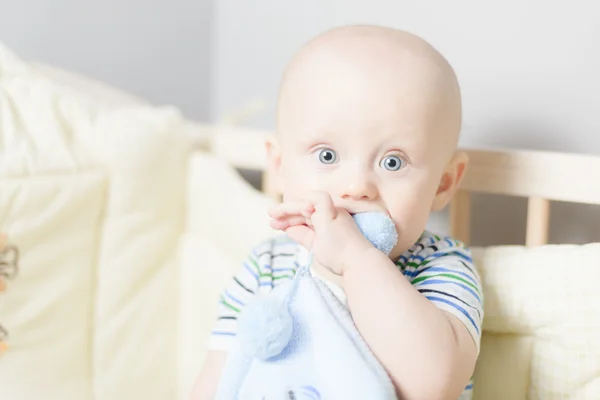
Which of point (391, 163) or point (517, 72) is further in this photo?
point (517, 72)

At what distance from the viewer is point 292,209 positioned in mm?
797

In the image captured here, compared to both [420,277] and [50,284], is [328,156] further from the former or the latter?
[50,284]

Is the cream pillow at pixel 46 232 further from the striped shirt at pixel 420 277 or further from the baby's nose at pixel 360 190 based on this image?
the baby's nose at pixel 360 190

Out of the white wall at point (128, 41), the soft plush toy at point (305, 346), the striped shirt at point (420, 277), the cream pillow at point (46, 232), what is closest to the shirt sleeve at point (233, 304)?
the striped shirt at point (420, 277)

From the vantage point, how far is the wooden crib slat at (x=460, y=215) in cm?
100

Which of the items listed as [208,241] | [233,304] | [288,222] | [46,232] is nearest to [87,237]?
[46,232]

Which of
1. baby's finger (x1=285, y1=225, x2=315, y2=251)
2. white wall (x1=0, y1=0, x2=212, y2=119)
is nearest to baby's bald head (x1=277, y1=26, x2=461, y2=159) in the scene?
baby's finger (x1=285, y1=225, x2=315, y2=251)

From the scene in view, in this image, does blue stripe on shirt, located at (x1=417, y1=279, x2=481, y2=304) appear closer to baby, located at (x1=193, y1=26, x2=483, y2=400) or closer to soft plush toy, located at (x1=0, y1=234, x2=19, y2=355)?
baby, located at (x1=193, y1=26, x2=483, y2=400)

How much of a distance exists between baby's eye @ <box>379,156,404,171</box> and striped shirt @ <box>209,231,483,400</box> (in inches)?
5.1

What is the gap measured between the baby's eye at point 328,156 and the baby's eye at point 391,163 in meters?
0.05

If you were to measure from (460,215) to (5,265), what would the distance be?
0.65 m

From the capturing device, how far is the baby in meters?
0.73

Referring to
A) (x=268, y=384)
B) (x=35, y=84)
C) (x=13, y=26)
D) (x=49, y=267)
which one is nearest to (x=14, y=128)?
(x=35, y=84)

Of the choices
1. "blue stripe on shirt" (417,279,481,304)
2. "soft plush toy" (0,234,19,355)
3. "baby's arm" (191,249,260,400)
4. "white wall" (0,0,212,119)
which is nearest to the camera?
"blue stripe on shirt" (417,279,481,304)
